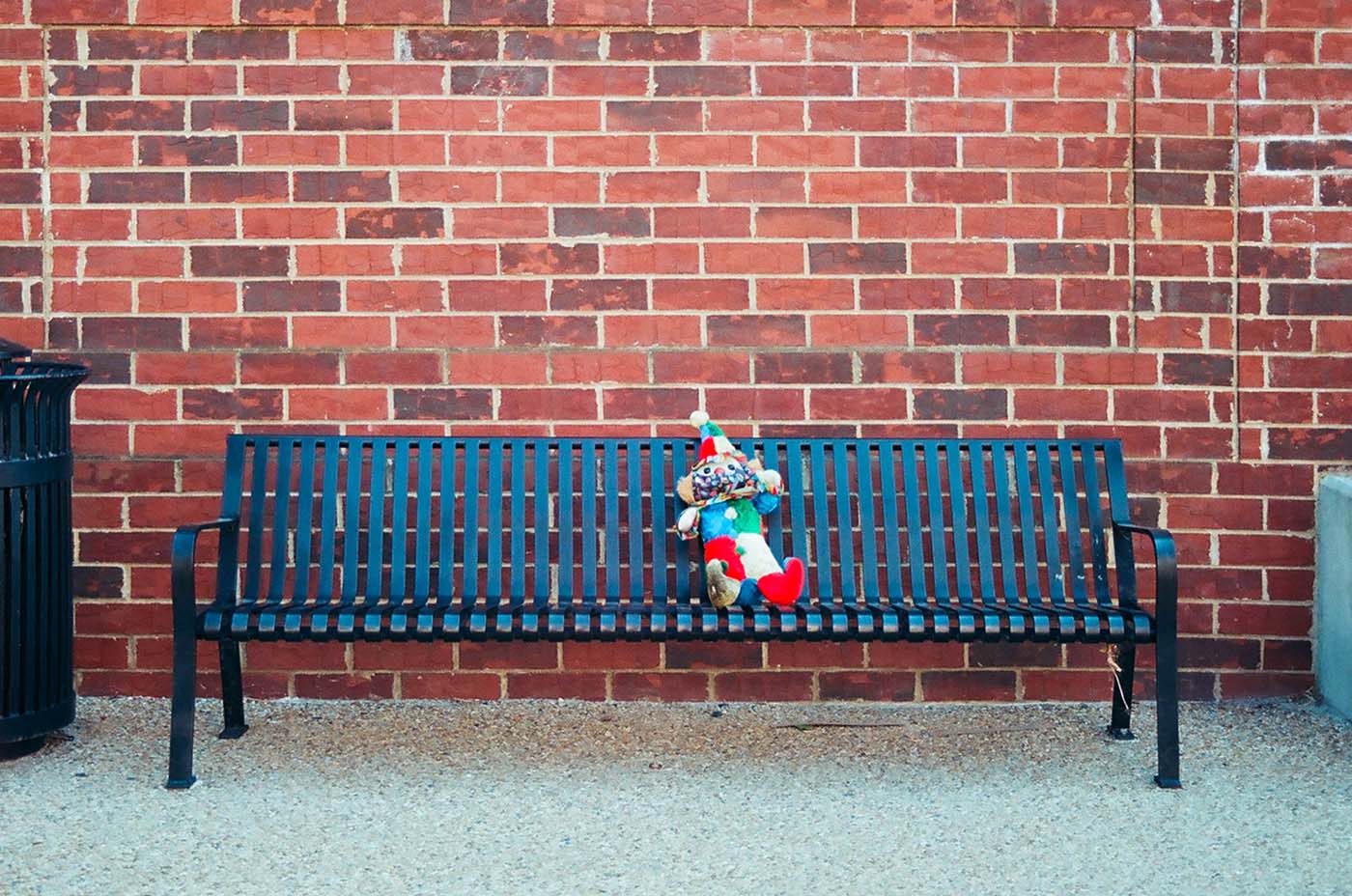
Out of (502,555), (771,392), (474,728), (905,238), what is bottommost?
(474,728)

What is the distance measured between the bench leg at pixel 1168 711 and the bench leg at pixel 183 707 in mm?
2690

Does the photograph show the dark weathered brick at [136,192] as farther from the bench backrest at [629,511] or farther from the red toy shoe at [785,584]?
the red toy shoe at [785,584]

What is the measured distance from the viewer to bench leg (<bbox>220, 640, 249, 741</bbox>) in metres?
4.08

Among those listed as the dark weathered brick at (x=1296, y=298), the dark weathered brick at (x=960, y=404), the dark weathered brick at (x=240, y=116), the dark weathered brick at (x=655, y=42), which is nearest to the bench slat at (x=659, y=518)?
the dark weathered brick at (x=960, y=404)

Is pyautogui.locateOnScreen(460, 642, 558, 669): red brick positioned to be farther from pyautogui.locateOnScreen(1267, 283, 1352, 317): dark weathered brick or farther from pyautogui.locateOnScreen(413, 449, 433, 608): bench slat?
pyautogui.locateOnScreen(1267, 283, 1352, 317): dark weathered brick

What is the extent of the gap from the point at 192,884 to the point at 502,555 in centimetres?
173

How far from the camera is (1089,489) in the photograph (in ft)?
13.5

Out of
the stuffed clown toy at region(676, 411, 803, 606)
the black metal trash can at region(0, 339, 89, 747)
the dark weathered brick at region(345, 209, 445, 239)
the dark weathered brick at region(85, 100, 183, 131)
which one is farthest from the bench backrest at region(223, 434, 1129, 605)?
the dark weathered brick at region(85, 100, 183, 131)

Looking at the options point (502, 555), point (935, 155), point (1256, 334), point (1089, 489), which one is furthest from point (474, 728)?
point (1256, 334)

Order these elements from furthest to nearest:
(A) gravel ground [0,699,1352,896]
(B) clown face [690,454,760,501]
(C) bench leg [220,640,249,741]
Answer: (C) bench leg [220,640,249,741]
(B) clown face [690,454,760,501]
(A) gravel ground [0,699,1352,896]

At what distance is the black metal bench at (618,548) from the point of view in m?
3.64

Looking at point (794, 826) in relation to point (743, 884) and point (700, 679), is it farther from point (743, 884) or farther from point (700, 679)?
point (700, 679)

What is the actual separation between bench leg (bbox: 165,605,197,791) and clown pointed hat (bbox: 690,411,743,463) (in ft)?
5.18

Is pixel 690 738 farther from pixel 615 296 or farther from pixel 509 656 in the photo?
pixel 615 296
